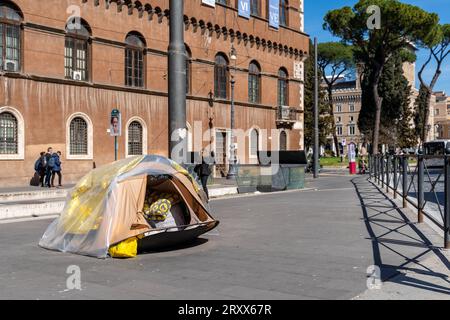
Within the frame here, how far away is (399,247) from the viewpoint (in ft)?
28.0

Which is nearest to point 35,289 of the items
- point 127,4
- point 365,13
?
point 127,4

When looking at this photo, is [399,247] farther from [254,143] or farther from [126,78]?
[254,143]

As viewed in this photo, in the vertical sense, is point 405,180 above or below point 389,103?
below

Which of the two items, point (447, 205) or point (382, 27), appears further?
point (382, 27)

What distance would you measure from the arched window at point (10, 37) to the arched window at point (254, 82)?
56.2ft

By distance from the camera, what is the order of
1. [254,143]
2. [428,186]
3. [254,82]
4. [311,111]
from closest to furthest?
[428,186], [254,82], [254,143], [311,111]

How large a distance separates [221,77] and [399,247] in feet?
88.7

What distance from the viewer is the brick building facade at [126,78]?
23266 millimetres

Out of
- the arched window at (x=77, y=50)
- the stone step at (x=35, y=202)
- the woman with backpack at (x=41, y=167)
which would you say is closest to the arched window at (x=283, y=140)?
the arched window at (x=77, y=50)

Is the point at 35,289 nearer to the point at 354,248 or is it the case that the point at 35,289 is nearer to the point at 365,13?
the point at 354,248

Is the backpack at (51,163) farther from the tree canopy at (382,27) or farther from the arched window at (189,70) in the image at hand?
the tree canopy at (382,27)

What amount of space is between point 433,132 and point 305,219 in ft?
449

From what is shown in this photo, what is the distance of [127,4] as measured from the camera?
92.3 ft

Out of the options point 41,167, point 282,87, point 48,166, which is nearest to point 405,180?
point 48,166
